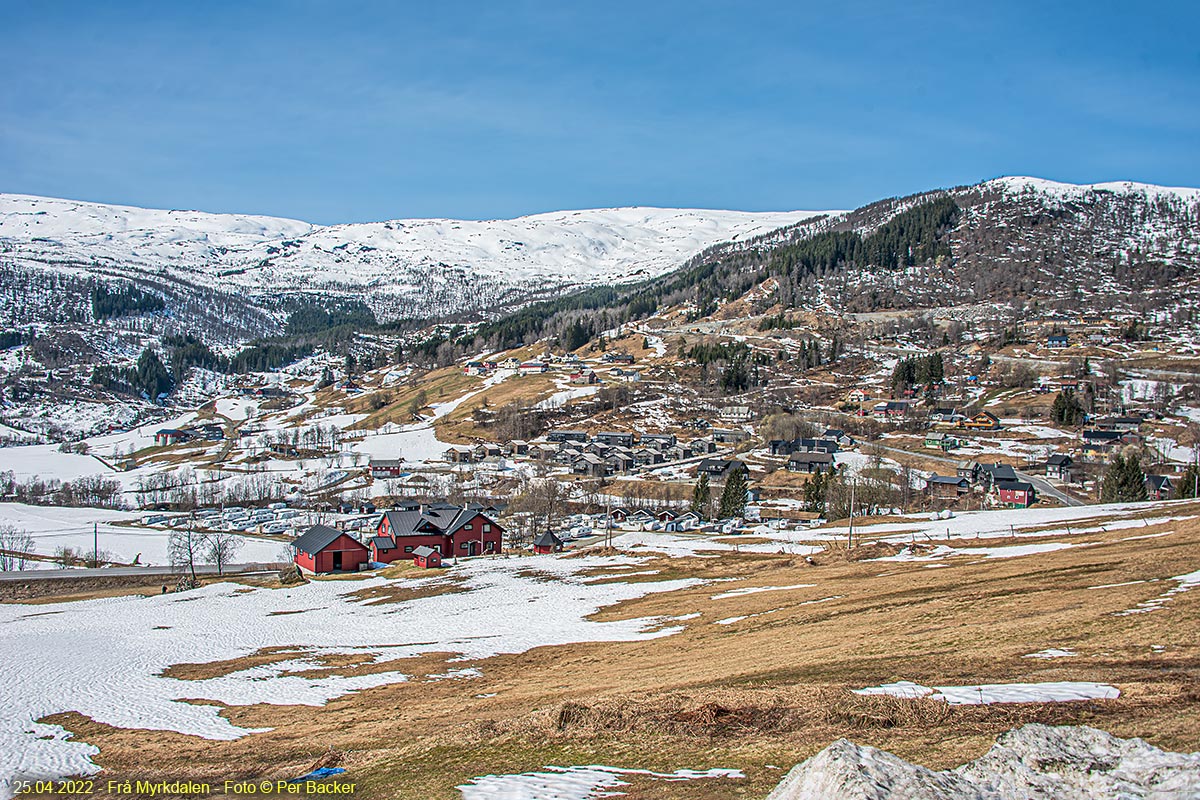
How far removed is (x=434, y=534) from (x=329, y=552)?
11788mm

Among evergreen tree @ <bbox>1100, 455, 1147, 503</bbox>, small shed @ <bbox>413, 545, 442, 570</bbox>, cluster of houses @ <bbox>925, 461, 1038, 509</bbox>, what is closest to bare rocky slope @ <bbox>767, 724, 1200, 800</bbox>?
small shed @ <bbox>413, 545, 442, 570</bbox>

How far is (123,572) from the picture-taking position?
79125 mm

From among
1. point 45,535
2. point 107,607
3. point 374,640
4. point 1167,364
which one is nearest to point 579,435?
point 45,535

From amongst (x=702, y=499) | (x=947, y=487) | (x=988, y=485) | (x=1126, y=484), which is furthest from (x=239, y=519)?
(x=1126, y=484)

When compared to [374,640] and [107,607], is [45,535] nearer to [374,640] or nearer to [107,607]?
[107,607]

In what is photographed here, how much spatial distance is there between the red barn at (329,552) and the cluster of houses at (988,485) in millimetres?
79384

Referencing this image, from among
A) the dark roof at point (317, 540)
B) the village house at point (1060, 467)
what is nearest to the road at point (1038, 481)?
the village house at point (1060, 467)

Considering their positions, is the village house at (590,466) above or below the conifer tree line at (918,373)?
below

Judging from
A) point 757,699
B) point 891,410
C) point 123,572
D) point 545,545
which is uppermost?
point 891,410

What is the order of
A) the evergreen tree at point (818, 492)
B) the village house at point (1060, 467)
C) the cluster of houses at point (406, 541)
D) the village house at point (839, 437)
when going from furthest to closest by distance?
the village house at point (839, 437) → the village house at point (1060, 467) → the evergreen tree at point (818, 492) → the cluster of houses at point (406, 541)

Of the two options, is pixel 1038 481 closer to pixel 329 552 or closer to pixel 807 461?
pixel 807 461

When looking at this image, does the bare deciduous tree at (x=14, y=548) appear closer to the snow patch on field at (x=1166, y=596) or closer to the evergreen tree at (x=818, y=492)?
the evergreen tree at (x=818, y=492)

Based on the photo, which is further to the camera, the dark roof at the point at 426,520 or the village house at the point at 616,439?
the village house at the point at 616,439

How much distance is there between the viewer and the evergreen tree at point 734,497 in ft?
340
